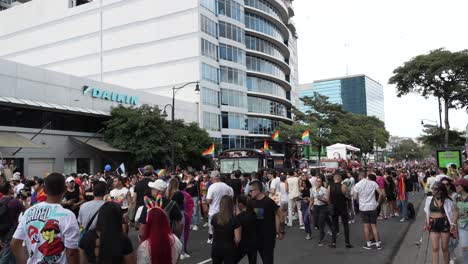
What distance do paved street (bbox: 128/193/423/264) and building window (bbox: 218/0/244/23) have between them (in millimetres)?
43313

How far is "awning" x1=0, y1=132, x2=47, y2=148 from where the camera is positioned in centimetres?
2251

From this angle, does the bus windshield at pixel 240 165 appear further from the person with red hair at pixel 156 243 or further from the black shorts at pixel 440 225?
the person with red hair at pixel 156 243

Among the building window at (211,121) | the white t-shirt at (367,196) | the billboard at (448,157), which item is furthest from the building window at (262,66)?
the white t-shirt at (367,196)

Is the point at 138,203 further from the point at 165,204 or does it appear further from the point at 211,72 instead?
the point at 211,72

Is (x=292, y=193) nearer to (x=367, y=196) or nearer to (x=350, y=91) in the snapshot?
(x=367, y=196)

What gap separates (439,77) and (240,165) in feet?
65.0

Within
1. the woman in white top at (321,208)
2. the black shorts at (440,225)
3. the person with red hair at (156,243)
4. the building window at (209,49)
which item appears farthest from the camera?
the building window at (209,49)

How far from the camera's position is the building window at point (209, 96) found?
1823 inches

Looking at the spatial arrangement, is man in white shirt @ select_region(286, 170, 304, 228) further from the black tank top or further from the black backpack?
the black backpack

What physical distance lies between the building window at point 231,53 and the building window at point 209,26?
198 cm

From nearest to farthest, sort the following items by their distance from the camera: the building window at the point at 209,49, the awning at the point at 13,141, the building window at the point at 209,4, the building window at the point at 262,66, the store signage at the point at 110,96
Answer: the awning at the point at 13,141 < the store signage at the point at 110,96 < the building window at the point at 209,49 < the building window at the point at 209,4 < the building window at the point at 262,66

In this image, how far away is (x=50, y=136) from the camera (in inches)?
1117

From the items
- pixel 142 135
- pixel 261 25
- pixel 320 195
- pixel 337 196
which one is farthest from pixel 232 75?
pixel 337 196

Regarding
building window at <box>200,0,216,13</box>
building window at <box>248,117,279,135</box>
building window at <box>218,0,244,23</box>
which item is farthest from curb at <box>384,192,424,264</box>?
building window at <box>248,117,279,135</box>
